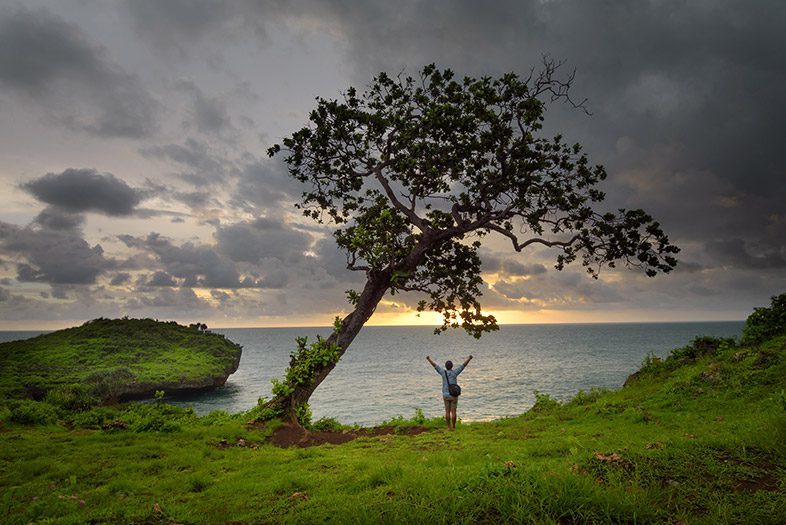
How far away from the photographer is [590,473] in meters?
6.46

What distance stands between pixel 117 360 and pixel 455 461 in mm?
59172

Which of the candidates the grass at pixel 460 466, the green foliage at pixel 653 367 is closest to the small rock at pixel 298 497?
the grass at pixel 460 466

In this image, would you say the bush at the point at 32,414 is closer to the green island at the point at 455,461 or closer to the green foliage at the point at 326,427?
the green island at the point at 455,461

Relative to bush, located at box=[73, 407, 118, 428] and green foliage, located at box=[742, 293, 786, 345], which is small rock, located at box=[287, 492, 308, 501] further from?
green foliage, located at box=[742, 293, 786, 345]

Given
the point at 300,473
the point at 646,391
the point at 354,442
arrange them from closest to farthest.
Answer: the point at 300,473 < the point at 354,442 < the point at 646,391

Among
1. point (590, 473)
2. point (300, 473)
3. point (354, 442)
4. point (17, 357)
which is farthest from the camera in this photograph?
point (17, 357)

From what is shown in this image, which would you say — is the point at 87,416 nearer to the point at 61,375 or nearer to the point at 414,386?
the point at 61,375

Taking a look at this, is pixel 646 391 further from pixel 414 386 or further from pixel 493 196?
pixel 414 386

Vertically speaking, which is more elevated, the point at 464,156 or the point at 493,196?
the point at 464,156

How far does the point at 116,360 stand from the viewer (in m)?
54.2

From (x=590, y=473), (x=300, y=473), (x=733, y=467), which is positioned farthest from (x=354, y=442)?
(x=733, y=467)

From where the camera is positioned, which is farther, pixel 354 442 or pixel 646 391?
pixel 646 391

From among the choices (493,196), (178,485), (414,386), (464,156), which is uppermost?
(464,156)

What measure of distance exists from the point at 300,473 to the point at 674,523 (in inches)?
291
